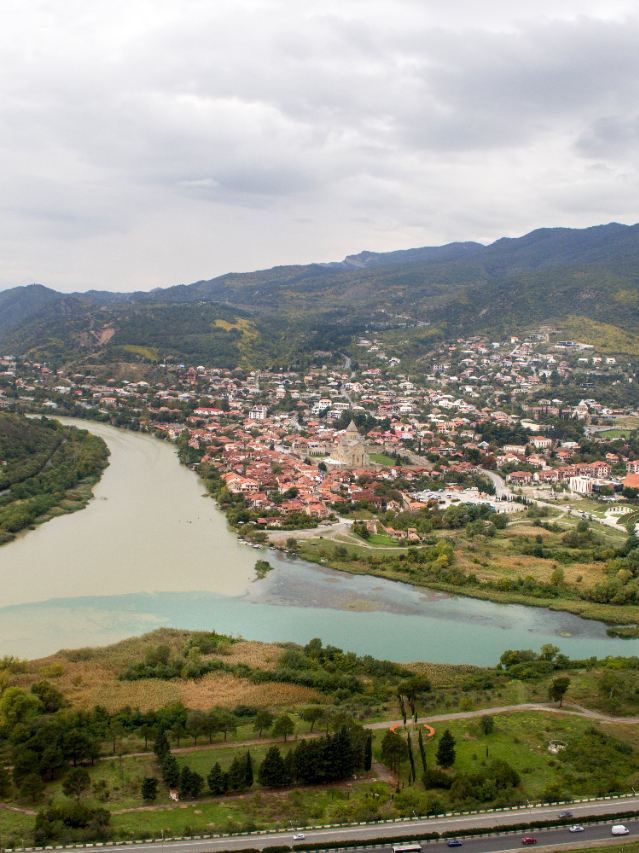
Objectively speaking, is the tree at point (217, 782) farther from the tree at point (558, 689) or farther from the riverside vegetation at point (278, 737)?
the tree at point (558, 689)

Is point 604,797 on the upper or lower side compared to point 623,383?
lower

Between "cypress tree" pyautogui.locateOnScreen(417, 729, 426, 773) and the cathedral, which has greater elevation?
the cathedral

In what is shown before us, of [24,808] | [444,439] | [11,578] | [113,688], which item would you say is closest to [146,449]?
[444,439]

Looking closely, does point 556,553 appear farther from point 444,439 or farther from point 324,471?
point 444,439

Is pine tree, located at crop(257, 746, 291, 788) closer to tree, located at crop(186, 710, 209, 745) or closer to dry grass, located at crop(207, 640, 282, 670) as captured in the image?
tree, located at crop(186, 710, 209, 745)

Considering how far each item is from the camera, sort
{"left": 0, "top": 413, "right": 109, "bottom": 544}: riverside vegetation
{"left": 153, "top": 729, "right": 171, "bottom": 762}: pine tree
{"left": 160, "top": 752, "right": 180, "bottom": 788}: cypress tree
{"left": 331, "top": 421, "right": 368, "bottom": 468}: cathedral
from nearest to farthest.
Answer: {"left": 160, "top": 752, "right": 180, "bottom": 788}: cypress tree < {"left": 153, "top": 729, "right": 171, "bottom": 762}: pine tree < {"left": 0, "top": 413, "right": 109, "bottom": 544}: riverside vegetation < {"left": 331, "top": 421, "right": 368, "bottom": 468}: cathedral

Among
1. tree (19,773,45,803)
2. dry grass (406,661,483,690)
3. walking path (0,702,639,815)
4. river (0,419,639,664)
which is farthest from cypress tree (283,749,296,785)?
river (0,419,639,664)
